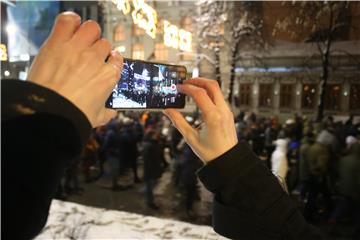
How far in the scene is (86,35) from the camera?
552 millimetres

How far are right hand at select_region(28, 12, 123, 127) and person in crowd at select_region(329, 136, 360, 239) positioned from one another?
380 centimetres

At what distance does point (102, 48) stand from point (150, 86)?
1.50 ft

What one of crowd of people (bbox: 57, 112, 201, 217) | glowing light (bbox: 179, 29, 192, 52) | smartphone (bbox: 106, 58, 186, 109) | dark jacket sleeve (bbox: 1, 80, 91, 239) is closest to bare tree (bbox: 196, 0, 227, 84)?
glowing light (bbox: 179, 29, 192, 52)

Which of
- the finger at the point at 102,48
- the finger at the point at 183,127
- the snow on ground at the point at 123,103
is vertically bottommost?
the finger at the point at 183,127

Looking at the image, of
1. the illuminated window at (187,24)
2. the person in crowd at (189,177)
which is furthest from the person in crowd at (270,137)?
the illuminated window at (187,24)

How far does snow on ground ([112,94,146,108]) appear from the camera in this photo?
91cm

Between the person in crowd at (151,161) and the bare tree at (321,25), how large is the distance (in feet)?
7.23

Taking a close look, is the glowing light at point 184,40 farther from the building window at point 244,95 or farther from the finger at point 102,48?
the finger at point 102,48

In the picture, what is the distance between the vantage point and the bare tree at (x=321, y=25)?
3627 millimetres

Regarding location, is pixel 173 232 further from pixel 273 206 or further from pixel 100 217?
pixel 273 206

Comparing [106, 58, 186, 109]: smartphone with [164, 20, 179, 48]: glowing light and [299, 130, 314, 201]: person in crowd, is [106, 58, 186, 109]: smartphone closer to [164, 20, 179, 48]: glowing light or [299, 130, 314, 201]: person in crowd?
[164, 20, 179, 48]: glowing light

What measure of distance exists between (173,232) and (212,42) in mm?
2414

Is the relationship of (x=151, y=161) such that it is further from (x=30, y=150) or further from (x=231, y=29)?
(x=30, y=150)

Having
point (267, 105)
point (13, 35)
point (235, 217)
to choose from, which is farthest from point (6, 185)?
point (267, 105)
